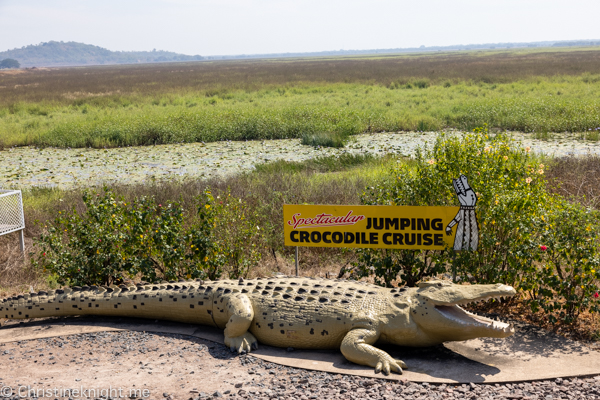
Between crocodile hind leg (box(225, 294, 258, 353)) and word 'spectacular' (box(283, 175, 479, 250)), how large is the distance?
1.40 meters

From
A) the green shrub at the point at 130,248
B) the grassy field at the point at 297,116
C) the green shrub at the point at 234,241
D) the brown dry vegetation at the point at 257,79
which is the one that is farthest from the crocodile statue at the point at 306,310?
the brown dry vegetation at the point at 257,79

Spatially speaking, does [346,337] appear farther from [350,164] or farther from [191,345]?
[350,164]

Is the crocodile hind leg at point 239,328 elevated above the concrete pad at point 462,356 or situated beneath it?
elevated above

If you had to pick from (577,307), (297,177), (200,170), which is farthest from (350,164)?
(577,307)

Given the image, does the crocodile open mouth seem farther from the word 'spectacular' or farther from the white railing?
the white railing

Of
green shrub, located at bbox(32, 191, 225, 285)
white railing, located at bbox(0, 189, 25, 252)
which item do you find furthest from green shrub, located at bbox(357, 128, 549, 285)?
white railing, located at bbox(0, 189, 25, 252)

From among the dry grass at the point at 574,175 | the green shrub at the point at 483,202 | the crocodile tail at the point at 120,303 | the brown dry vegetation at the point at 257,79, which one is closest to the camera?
the crocodile tail at the point at 120,303

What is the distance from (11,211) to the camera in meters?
7.10

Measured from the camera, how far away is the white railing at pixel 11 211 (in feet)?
Answer: 22.9

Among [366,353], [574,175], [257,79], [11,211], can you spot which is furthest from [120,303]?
[257,79]

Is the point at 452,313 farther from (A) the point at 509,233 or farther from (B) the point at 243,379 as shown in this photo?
(B) the point at 243,379

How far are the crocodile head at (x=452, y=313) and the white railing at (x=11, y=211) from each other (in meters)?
5.45

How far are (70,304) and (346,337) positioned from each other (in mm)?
2812

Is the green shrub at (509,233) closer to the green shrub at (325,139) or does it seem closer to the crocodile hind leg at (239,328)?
the crocodile hind leg at (239,328)
